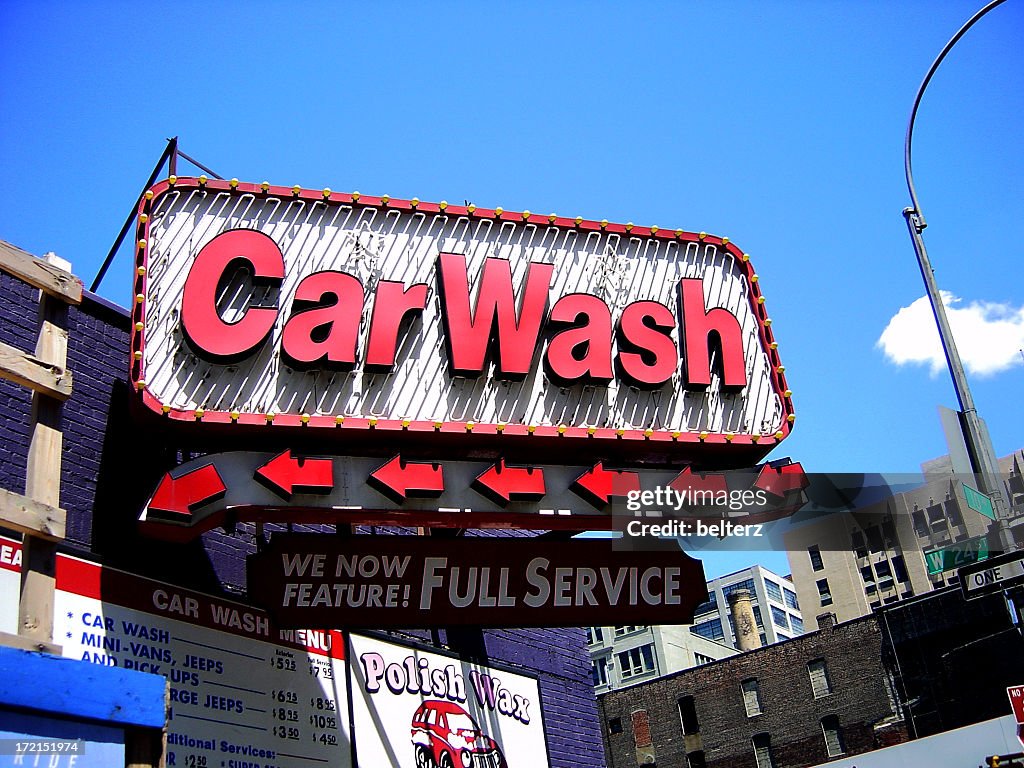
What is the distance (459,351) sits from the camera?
41.8 ft

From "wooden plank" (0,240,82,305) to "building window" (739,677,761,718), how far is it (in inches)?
1896

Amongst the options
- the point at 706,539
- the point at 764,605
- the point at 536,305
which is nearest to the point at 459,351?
the point at 536,305

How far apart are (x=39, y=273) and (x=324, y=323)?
318 cm

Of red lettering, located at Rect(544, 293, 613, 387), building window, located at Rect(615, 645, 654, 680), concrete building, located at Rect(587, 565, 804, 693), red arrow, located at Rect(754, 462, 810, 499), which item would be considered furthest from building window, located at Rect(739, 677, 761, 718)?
red lettering, located at Rect(544, 293, 613, 387)

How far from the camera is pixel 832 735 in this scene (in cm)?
4994

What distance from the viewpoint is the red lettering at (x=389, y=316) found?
40.2ft

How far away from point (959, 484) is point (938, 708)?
37007mm

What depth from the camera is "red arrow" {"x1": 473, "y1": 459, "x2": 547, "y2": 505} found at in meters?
11.5

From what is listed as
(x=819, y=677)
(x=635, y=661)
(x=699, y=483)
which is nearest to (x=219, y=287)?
(x=699, y=483)

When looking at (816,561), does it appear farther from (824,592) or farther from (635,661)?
(635,661)

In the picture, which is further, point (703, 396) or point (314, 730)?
point (703, 396)

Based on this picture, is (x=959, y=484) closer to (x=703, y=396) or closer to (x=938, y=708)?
(x=703, y=396)

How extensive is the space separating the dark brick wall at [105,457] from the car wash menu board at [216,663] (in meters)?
0.30

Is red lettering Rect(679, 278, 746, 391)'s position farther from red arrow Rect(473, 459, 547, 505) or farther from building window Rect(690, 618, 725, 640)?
building window Rect(690, 618, 725, 640)
